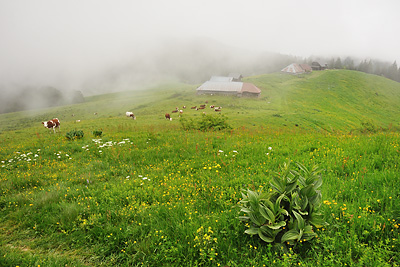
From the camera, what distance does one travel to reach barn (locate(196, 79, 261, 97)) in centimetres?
7219

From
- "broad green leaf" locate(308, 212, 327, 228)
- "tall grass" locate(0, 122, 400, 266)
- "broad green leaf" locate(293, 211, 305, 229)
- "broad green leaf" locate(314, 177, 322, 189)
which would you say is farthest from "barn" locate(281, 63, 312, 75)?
"broad green leaf" locate(293, 211, 305, 229)

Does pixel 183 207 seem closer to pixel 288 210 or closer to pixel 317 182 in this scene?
pixel 288 210

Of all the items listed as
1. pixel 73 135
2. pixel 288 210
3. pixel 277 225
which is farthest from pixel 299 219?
pixel 73 135

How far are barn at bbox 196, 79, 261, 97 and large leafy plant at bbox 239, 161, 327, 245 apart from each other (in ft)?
235

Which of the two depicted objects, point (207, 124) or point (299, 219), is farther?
point (207, 124)

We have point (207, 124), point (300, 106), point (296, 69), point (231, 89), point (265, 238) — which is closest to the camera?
point (265, 238)

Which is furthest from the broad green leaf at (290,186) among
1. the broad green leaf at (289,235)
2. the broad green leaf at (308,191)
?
the broad green leaf at (289,235)

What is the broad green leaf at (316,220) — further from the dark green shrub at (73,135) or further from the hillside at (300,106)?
the hillside at (300,106)

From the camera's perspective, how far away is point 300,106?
57.3m

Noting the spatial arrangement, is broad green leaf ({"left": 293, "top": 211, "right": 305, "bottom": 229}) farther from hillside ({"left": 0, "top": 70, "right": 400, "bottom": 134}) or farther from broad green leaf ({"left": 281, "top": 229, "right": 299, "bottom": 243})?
hillside ({"left": 0, "top": 70, "right": 400, "bottom": 134})

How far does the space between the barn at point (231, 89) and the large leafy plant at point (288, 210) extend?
71652mm

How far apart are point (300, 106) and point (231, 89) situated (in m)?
26.6

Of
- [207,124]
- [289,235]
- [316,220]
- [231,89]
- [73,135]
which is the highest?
[316,220]

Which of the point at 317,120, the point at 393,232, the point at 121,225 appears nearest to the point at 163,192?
the point at 121,225
